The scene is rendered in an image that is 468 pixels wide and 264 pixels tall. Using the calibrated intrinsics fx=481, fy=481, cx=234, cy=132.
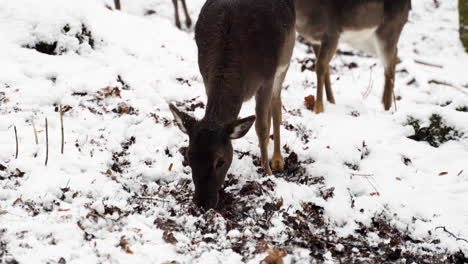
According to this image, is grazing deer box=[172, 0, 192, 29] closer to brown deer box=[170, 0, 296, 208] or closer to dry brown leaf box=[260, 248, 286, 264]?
brown deer box=[170, 0, 296, 208]

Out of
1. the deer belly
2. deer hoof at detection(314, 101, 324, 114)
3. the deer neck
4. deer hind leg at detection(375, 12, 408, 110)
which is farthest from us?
deer hind leg at detection(375, 12, 408, 110)

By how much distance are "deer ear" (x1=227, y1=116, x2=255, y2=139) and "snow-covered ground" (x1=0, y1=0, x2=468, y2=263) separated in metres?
0.68

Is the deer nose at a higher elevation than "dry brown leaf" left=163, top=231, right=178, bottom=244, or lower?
higher

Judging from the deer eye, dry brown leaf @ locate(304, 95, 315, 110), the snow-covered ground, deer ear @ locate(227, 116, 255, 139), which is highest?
deer ear @ locate(227, 116, 255, 139)

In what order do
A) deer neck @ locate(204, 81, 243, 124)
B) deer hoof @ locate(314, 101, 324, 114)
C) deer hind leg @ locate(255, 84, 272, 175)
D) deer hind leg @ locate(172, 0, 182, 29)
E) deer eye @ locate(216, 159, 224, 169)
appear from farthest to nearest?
deer hind leg @ locate(172, 0, 182, 29), deer hoof @ locate(314, 101, 324, 114), deer hind leg @ locate(255, 84, 272, 175), deer neck @ locate(204, 81, 243, 124), deer eye @ locate(216, 159, 224, 169)

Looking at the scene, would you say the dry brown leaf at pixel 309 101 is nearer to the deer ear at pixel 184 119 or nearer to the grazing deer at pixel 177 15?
the deer ear at pixel 184 119

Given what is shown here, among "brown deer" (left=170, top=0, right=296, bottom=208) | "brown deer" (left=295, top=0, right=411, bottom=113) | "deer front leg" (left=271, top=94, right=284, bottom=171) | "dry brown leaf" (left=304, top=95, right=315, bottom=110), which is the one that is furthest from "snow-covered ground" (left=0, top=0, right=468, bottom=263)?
"brown deer" (left=295, top=0, right=411, bottom=113)

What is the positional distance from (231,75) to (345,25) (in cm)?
314

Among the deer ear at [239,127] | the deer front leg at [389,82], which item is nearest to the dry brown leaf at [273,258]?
the deer ear at [239,127]

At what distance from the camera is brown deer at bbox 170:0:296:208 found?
3943 millimetres

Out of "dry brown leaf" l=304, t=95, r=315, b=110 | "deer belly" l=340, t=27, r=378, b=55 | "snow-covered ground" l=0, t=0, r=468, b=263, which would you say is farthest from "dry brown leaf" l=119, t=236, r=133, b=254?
"deer belly" l=340, t=27, r=378, b=55

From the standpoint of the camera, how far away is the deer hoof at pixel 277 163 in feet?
17.2

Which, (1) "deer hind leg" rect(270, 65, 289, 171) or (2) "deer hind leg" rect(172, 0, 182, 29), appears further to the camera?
(2) "deer hind leg" rect(172, 0, 182, 29)

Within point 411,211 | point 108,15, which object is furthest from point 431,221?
point 108,15
